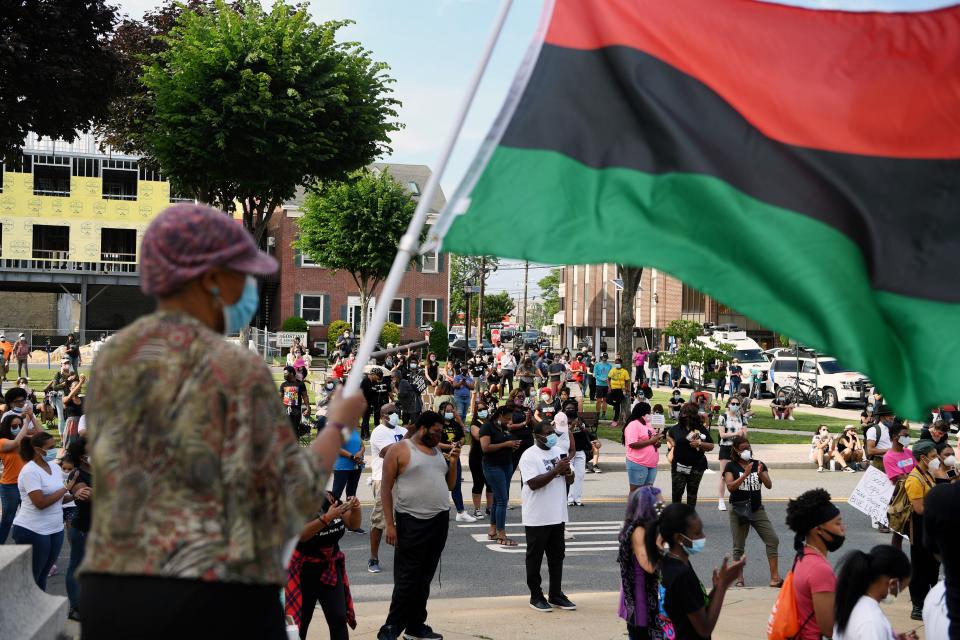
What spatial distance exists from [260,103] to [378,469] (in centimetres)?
1349

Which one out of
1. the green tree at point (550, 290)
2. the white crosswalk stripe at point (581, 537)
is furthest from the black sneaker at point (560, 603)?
the green tree at point (550, 290)

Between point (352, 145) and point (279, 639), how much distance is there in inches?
932

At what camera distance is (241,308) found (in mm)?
2605

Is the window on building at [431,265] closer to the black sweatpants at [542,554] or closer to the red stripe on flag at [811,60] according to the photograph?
the black sweatpants at [542,554]

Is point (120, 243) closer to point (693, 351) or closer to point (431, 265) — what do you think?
point (431, 265)

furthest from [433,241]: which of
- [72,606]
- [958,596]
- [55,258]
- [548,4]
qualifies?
[55,258]

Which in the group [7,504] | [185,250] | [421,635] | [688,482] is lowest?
[421,635]

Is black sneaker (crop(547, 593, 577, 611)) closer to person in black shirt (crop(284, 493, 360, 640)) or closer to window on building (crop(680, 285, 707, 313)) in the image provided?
person in black shirt (crop(284, 493, 360, 640))

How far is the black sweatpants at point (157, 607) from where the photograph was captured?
7.55 feet

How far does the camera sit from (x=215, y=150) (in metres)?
24.0

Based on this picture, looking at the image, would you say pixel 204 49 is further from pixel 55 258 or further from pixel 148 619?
pixel 55 258

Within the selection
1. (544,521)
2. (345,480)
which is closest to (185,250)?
(544,521)

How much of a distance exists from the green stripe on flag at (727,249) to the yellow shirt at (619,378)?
24.3m

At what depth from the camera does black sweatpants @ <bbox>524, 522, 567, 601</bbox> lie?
9.87 m
